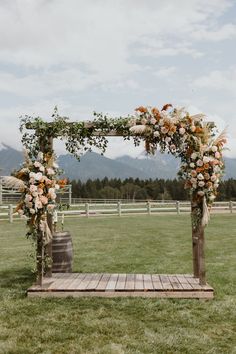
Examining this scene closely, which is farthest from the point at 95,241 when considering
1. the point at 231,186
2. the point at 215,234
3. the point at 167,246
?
the point at 231,186

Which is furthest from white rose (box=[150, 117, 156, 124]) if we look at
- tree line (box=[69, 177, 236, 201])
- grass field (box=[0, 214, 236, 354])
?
tree line (box=[69, 177, 236, 201])

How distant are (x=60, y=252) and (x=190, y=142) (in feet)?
13.1

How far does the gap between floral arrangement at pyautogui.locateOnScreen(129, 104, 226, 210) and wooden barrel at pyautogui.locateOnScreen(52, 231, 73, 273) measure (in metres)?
3.12

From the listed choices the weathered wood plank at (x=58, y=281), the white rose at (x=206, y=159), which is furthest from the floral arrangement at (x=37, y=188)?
the white rose at (x=206, y=159)

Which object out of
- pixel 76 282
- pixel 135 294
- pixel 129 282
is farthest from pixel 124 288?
pixel 76 282

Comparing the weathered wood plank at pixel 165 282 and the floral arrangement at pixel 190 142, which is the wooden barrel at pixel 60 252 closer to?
the weathered wood plank at pixel 165 282

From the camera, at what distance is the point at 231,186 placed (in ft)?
369

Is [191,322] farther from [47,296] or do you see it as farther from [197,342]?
[47,296]

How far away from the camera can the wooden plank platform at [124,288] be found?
27.6ft

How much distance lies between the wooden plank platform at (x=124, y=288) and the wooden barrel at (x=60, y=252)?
1.00 meters

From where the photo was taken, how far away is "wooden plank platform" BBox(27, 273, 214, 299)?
8422 mm

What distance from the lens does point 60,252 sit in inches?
407

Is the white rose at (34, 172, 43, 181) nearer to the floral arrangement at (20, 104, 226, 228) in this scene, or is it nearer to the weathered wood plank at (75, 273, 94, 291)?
the floral arrangement at (20, 104, 226, 228)

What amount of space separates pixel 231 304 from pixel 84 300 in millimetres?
2675
